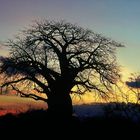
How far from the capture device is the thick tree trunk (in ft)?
109

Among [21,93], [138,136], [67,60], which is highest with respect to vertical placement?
[67,60]

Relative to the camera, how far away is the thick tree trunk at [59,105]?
1307 inches

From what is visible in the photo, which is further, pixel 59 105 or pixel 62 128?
pixel 59 105

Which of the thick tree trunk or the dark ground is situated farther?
the thick tree trunk

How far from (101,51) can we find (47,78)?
4.63 meters

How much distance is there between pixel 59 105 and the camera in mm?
33281

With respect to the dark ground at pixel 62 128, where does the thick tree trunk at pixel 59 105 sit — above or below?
above

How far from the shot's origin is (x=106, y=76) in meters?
33.1

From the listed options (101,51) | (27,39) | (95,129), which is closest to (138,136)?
(95,129)

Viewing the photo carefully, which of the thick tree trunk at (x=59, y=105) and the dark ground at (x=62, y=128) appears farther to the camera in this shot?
the thick tree trunk at (x=59, y=105)

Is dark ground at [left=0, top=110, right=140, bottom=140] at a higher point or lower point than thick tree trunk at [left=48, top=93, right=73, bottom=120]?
lower

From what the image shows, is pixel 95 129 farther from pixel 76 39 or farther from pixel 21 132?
pixel 76 39

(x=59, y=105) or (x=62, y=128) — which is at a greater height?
(x=59, y=105)

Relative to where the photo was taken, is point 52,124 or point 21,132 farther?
point 52,124
